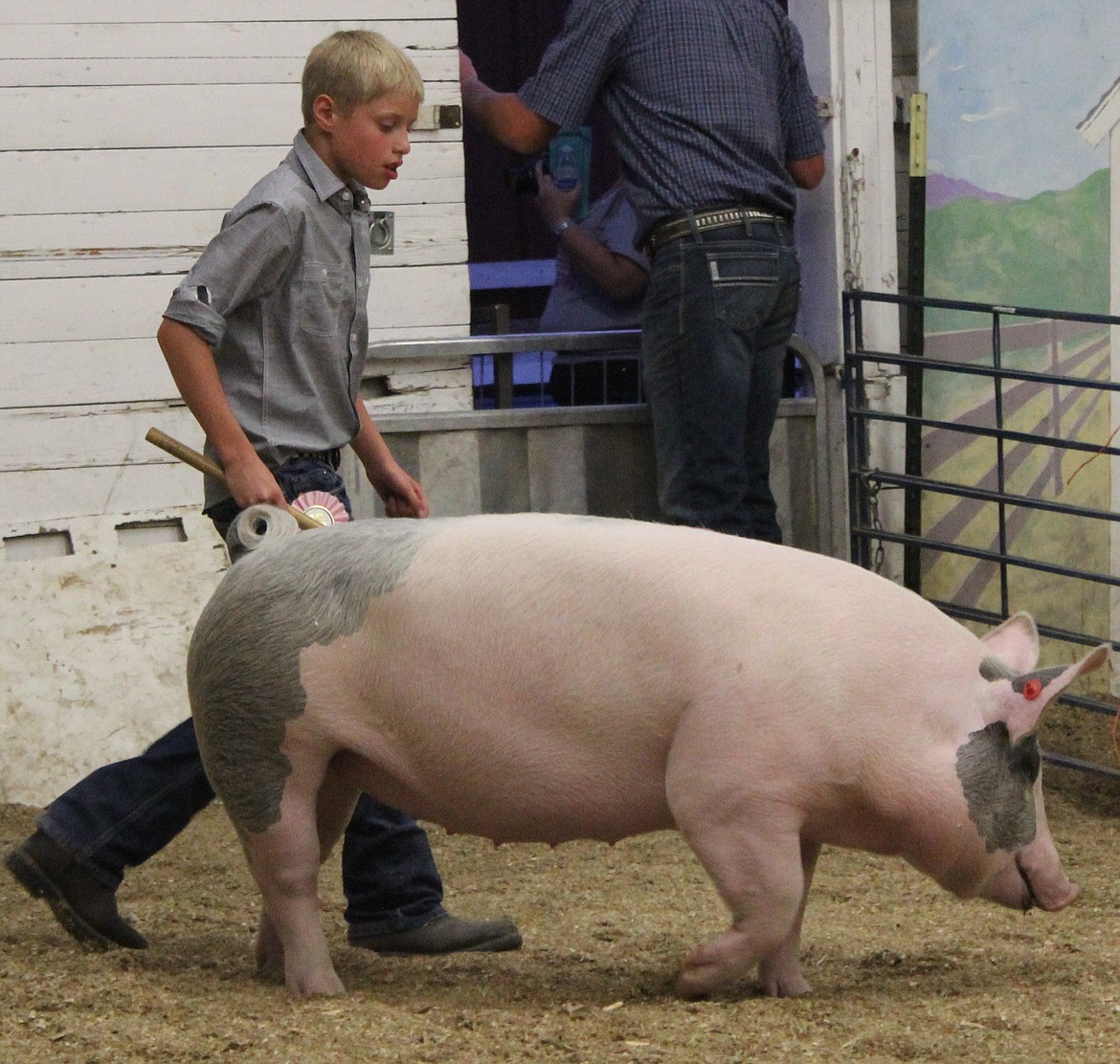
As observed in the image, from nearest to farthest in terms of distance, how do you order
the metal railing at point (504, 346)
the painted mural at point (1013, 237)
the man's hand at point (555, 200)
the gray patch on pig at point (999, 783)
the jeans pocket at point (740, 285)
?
the gray patch on pig at point (999, 783)
the jeans pocket at point (740, 285)
the metal railing at point (504, 346)
the painted mural at point (1013, 237)
the man's hand at point (555, 200)

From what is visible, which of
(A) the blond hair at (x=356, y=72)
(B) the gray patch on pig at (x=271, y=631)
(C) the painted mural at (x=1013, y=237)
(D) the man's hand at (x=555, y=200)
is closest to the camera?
(B) the gray patch on pig at (x=271, y=631)

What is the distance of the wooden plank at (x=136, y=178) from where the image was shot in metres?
4.62

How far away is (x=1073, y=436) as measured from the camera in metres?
5.52

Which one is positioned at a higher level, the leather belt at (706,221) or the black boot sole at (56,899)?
the leather belt at (706,221)

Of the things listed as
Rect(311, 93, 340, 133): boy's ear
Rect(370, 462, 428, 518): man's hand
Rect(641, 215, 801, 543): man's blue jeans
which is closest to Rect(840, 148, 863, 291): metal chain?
Rect(641, 215, 801, 543): man's blue jeans

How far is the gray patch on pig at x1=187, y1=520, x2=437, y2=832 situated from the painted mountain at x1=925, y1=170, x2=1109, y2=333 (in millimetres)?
3075

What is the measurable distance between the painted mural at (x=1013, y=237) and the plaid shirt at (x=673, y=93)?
96 cm

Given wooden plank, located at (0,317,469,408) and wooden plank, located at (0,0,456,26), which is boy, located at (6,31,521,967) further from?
wooden plank, located at (0,0,456,26)

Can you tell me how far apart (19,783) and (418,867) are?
6.02 feet

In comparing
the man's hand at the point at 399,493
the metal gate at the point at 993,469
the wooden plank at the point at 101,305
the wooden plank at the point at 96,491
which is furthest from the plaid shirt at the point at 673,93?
the man's hand at the point at 399,493

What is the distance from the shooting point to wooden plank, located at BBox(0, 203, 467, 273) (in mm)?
4633

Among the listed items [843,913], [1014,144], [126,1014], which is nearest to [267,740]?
[126,1014]

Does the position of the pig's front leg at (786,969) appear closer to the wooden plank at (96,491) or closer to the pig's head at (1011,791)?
the pig's head at (1011,791)

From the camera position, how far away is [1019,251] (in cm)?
546
